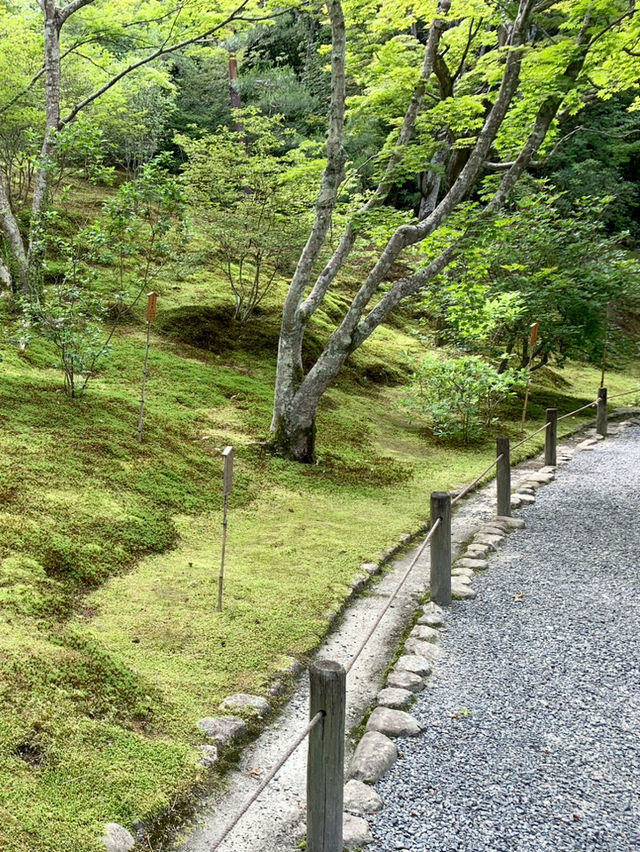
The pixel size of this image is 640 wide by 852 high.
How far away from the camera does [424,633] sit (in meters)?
4.45

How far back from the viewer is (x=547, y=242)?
12289mm

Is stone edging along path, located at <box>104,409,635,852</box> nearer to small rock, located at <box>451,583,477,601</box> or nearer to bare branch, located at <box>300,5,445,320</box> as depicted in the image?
small rock, located at <box>451,583,477,601</box>

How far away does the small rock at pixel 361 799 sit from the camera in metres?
2.77

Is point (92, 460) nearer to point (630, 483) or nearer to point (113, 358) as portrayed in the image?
point (113, 358)

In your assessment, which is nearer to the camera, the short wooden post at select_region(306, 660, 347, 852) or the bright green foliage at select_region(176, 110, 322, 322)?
the short wooden post at select_region(306, 660, 347, 852)

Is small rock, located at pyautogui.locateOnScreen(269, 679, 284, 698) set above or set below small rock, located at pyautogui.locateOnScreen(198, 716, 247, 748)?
below

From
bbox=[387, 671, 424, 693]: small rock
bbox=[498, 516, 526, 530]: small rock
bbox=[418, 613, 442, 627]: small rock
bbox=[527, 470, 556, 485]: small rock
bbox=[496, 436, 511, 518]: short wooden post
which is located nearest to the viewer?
bbox=[387, 671, 424, 693]: small rock

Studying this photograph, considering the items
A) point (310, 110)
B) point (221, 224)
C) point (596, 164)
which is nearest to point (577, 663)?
point (221, 224)

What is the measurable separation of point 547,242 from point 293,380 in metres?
→ 6.95

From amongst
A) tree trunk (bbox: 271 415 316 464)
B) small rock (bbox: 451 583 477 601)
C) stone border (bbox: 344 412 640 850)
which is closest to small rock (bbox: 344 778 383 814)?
stone border (bbox: 344 412 640 850)

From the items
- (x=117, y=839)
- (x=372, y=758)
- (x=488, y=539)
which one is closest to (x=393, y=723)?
(x=372, y=758)

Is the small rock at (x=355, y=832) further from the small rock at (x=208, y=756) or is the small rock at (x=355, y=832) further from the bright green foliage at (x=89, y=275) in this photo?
the bright green foliage at (x=89, y=275)

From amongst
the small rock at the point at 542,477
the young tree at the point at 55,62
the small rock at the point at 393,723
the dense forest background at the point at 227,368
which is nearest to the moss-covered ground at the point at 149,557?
the dense forest background at the point at 227,368

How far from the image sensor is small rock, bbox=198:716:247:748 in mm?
3129
